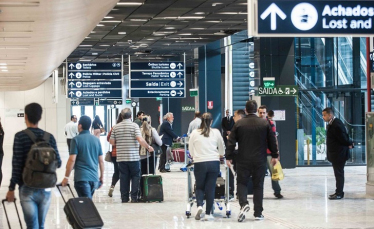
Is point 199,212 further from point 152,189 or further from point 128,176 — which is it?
point 152,189

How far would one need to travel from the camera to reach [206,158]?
10.3m

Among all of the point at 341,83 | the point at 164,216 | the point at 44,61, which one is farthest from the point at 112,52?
the point at 164,216

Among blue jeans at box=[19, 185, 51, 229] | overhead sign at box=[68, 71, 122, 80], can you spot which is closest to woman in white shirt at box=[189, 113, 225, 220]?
blue jeans at box=[19, 185, 51, 229]

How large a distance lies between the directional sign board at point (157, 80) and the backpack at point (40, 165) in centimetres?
1735

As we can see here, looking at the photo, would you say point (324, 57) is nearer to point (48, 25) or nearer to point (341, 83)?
point (341, 83)

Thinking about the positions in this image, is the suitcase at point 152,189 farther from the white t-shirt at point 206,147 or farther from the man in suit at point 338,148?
Answer: the man in suit at point 338,148

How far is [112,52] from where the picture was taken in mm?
27547

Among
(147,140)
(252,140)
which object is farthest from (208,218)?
(147,140)

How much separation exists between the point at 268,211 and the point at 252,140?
1818mm

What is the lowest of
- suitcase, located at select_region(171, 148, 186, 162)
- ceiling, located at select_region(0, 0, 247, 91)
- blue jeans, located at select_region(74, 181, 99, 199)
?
suitcase, located at select_region(171, 148, 186, 162)

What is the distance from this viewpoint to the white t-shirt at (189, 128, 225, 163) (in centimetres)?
1030

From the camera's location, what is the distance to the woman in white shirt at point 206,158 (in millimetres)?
10297

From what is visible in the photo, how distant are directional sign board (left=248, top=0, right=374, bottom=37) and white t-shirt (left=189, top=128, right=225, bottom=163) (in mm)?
3018

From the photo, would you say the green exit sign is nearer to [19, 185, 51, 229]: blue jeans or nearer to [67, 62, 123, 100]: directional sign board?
[67, 62, 123, 100]: directional sign board
